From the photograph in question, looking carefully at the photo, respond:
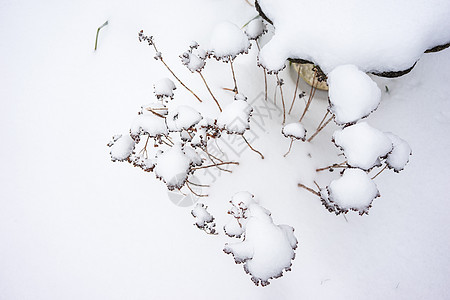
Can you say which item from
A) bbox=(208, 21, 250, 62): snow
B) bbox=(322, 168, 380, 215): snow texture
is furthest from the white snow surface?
bbox=(322, 168, 380, 215): snow texture

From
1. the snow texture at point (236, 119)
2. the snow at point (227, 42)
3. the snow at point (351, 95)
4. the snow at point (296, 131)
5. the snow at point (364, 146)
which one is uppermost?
the snow at point (227, 42)

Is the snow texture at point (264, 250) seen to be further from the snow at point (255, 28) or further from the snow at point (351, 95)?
the snow at point (255, 28)

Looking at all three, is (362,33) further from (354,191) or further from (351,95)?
(354,191)

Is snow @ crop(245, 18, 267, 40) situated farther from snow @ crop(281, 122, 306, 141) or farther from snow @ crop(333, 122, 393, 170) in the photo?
snow @ crop(333, 122, 393, 170)

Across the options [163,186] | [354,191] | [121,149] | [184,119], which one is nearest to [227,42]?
[184,119]

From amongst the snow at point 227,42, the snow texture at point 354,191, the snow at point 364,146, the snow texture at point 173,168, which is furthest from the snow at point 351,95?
the snow texture at point 173,168

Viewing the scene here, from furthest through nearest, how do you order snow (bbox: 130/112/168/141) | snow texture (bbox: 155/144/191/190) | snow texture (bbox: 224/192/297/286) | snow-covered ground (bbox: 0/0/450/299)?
snow-covered ground (bbox: 0/0/450/299) < snow (bbox: 130/112/168/141) < snow texture (bbox: 155/144/191/190) < snow texture (bbox: 224/192/297/286)

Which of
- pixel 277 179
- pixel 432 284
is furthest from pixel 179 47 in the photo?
pixel 432 284
